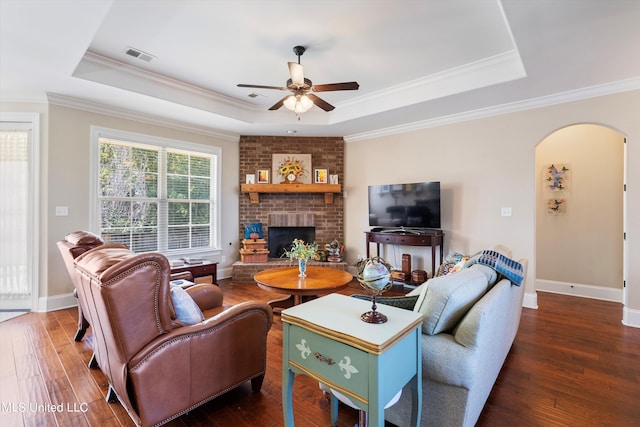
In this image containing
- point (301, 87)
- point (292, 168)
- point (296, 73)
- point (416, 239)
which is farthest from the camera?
point (292, 168)

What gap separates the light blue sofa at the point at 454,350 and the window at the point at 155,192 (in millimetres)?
4091

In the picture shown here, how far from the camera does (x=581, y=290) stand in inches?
167

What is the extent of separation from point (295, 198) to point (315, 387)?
12.5 ft

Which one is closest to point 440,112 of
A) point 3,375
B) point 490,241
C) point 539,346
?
point 490,241

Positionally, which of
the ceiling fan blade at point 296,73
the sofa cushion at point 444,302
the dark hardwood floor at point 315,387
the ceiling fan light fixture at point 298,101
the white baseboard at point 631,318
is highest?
the ceiling fan blade at point 296,73

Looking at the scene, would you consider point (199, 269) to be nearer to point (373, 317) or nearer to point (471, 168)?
point (373, 317)

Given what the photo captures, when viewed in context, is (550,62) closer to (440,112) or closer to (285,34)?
(440,112)

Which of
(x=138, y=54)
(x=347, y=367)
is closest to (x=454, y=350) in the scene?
(x=347, y=367)

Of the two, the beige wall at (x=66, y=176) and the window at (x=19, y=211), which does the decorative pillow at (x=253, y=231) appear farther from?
the window at (x=19, y=211)

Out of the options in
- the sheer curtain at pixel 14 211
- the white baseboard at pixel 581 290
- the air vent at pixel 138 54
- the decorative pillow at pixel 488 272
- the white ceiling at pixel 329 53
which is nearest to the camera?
the decorative pillow at pixel 488 272

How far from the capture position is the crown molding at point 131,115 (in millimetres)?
3609

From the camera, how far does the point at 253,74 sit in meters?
3.57

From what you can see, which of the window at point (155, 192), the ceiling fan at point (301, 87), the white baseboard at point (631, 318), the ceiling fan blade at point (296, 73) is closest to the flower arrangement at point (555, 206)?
the white baseboard at point (631, 318)

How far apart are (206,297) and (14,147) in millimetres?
3299
